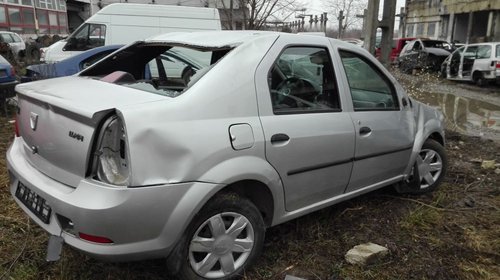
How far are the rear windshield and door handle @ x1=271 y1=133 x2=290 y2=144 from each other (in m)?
0.58

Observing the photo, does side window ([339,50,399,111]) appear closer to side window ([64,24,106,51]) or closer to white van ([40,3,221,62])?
white van ([40,3,221,62])

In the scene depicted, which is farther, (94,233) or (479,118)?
(479,118)

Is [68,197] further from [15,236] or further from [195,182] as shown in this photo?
[15,236]

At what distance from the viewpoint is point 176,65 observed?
3395 millimetres

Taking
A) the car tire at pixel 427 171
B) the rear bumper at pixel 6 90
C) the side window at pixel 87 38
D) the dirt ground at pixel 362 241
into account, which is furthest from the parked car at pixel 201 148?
the side window at pixel 87 38

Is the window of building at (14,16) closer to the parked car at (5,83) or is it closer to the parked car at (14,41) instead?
the parked car at (14,41)

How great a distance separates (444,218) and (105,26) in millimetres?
10884

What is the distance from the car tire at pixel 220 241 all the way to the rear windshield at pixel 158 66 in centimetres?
73

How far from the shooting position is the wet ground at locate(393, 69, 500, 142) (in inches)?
334

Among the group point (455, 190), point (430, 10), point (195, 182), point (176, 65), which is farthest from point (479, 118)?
point (430, 10)

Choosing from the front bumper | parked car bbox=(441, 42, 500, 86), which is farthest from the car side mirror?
parked car bbox=(441, 42, 500, 86)

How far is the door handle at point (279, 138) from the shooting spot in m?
2.66

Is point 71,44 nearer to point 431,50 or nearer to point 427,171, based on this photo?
point 427,171

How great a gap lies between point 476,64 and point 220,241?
15.5 meters
